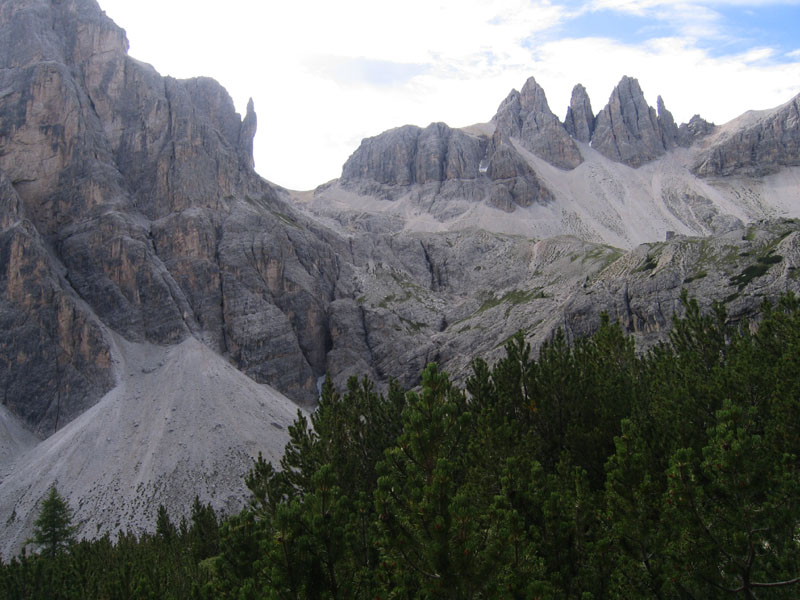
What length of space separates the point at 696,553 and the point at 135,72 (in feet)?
455

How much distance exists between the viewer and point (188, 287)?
10525 cm

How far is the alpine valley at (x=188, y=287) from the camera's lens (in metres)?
71.6

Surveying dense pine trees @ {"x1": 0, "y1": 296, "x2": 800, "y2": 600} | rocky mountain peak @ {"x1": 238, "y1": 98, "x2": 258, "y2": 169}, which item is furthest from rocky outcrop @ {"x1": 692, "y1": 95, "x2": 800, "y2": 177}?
dense pine trees @ {"x1": 0, "y1": 296, "x2": 800, "y2": 600}

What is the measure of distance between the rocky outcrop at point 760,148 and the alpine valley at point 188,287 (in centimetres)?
3844

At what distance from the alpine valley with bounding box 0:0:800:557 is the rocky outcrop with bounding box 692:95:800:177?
38.4 meters

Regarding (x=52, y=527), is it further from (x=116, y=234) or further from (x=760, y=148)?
(x=760, y=148)

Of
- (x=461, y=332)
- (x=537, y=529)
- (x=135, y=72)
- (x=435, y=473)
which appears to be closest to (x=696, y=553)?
(x=537, y=529)

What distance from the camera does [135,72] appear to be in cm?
12219

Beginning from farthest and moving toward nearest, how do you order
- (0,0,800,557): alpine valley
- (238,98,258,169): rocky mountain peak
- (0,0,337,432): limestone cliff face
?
(238,98,258,169): rocky mountain peak, (0,0,337,432): limestone cliff face, (0,0,800,557): alpine valley

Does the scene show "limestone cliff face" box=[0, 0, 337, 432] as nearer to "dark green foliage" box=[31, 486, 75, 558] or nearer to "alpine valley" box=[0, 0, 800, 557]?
"alpine valley" box=[0, 0, 800, 557]

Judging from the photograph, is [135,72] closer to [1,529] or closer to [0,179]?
[0,179]

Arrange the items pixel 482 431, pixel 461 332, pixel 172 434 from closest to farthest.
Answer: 1. pixel 482 431
2. pixel 172 434
3. pixel 461 332

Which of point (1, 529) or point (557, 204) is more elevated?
point (557, 204)

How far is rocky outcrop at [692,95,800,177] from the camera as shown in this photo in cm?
18012
